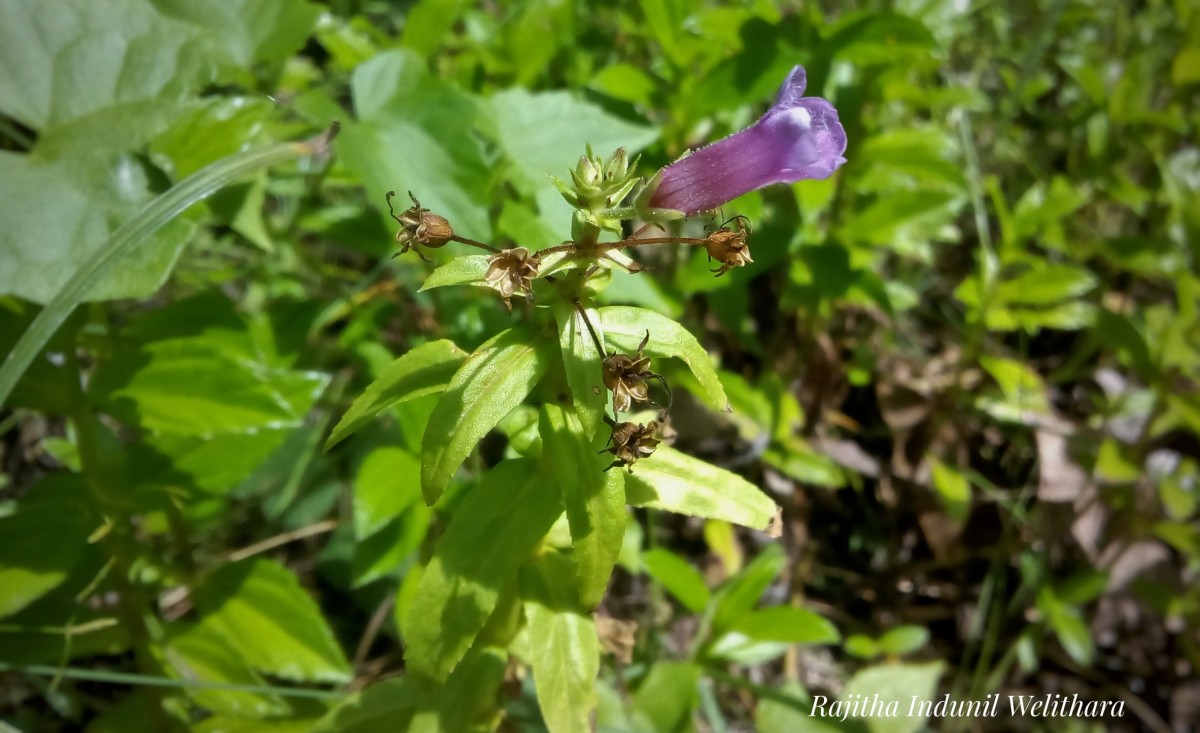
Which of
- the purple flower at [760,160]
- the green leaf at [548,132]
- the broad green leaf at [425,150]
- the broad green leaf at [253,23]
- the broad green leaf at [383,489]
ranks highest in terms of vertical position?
the broad green leaf at [253,23]

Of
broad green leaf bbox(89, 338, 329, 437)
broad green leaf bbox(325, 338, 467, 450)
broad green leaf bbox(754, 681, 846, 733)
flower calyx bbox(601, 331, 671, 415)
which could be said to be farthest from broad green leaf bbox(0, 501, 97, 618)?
broad green leaf bbox(754, 681, 846, 733)

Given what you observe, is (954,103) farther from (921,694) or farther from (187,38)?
(187,38)

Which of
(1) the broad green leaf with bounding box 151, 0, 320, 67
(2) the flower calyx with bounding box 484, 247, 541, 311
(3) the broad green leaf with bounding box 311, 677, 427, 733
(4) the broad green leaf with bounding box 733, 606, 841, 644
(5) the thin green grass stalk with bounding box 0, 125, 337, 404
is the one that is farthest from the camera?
(1) the broad green leaf with bounding box 151, 0, 320, 67

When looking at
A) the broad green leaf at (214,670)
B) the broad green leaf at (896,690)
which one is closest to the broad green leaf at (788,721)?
the broad green leaf at (896,690)

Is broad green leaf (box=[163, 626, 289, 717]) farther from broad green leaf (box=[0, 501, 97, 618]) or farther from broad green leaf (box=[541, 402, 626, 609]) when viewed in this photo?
broad green leaf (box=[541, 402, 626, 609])

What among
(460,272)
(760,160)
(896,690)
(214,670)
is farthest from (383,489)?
(896,690)

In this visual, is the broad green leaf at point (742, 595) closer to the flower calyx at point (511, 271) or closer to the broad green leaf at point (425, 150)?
the broad green leaf at point (425, 150)
